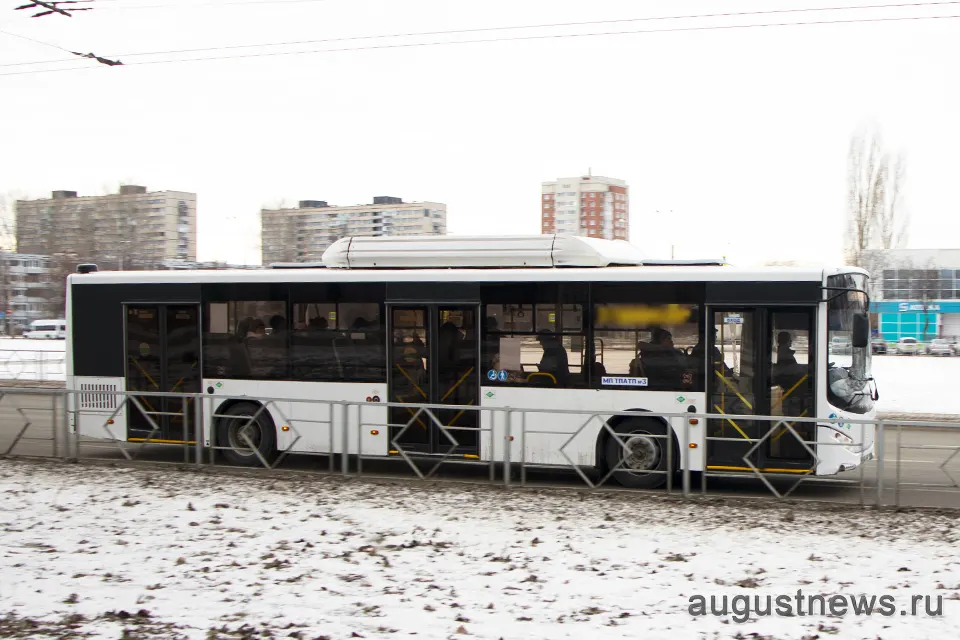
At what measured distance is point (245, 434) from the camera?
44.1ft

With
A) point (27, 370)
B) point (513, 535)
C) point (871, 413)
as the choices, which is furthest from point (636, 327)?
point (27, 370)

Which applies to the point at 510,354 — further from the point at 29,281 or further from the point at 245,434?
the point at 29,281

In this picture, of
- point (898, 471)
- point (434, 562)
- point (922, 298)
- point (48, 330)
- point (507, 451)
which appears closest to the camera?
point (434, 562)

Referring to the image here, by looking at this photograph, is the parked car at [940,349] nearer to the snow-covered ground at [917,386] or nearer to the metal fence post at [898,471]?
the snow-covered ground at [917,386]

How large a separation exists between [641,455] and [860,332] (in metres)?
3.06

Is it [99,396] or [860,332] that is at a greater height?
[860,332]

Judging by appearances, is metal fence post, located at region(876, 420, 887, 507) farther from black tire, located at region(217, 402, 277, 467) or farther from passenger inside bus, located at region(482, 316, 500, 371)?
black tire, located at region(217, 402, 277, 467)

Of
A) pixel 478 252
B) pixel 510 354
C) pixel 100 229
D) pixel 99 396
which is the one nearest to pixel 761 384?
pixel 510 354

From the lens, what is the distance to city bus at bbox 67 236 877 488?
11477 mm

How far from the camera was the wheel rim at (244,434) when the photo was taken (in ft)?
44.1

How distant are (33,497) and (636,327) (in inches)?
294

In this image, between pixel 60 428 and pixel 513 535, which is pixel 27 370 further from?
pixel 513 535

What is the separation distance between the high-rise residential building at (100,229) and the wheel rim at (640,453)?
4450cm

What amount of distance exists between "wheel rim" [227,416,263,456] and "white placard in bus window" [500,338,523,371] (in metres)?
3.74
